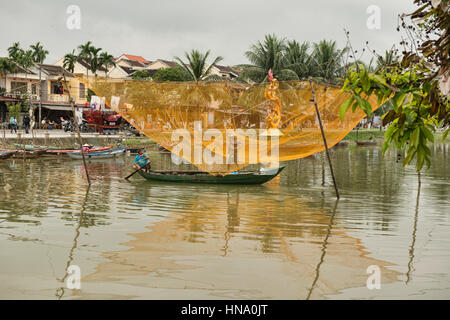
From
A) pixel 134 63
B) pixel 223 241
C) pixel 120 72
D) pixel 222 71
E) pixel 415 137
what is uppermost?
pixel 134 63

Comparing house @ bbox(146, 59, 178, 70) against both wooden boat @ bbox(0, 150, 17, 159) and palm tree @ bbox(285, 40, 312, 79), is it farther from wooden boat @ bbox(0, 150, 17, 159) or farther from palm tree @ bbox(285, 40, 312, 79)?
wooden boat @ bbox(0, 150, 17, 159)

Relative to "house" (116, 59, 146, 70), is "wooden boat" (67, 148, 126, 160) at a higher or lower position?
lower

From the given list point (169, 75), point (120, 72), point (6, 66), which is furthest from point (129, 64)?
point (6, 66)

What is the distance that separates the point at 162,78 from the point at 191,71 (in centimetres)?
584

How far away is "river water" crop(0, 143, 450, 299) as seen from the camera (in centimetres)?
509

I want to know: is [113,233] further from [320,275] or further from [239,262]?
[320,275]

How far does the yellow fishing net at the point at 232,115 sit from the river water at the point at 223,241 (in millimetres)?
1336

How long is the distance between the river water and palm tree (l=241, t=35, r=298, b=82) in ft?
67.3

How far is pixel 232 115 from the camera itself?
985 cm

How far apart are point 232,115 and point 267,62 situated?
24.3 m

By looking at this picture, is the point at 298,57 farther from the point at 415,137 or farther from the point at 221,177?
the point at 415,137

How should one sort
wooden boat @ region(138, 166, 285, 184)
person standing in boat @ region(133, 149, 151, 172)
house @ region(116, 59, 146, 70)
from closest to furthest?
wooden boat @ region(138, 166, 285, 184) < person standing in boat @ region(133, 149, 151, 172) < house @ region(116, 59, 146, 70)

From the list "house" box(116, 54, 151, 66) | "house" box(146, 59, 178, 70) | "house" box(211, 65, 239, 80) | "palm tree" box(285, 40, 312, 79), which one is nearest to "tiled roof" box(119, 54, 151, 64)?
"house" box(116, 54, 151, 66)

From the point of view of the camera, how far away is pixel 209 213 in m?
9.50
